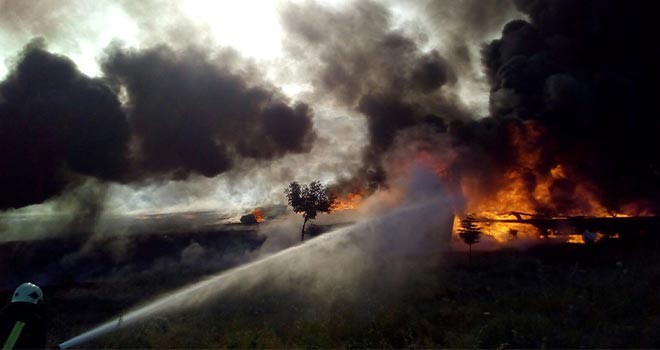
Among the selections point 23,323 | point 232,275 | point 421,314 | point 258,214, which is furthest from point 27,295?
point 258,214

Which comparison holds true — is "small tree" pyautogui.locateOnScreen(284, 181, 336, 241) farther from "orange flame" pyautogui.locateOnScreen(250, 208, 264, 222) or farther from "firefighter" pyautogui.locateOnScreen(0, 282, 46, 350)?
"firefighter" pyautogui.locateOnScreen(0, 282, 46, 350)

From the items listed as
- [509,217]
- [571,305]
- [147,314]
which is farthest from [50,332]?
[509,217]

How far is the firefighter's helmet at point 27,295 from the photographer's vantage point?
5548mm

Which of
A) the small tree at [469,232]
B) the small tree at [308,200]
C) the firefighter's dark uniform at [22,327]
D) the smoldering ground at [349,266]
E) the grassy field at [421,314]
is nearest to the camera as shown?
the firefighter's dark uniform at [22,327]

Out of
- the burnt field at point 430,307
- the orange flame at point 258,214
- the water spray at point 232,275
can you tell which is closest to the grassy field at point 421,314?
the burnt field at point 430,307

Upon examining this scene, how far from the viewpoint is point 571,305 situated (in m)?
14.4

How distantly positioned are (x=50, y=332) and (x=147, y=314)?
12.0 ft

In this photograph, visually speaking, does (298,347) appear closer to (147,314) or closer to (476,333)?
(476,333)

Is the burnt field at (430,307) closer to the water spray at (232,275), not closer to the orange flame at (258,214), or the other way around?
the water spray at (232,275)

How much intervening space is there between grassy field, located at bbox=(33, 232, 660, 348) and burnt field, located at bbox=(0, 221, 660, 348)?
2.1 inches

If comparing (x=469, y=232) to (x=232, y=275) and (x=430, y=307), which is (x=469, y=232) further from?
(x=232, y=275)

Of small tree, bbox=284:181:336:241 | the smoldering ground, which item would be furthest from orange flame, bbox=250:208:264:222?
the smoldering ground

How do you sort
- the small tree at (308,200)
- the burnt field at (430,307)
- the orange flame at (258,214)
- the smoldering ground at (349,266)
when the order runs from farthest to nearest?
the orange flame at (258,214) → the small tree at (308,200) → the smoldering ground at (349,266) → the burnt field at (430,307)

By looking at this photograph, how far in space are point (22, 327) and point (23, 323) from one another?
5 centimetres
